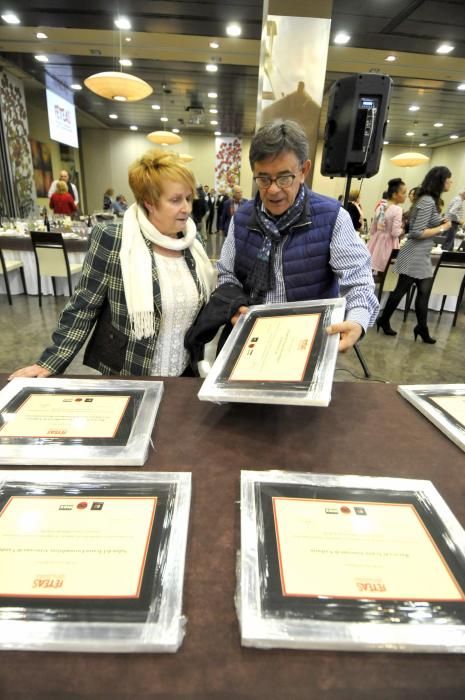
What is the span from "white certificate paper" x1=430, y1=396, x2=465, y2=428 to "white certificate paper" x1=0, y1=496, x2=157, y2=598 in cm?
69

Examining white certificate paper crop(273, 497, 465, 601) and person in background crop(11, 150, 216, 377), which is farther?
person in background crop(11, 150, 216, 377)

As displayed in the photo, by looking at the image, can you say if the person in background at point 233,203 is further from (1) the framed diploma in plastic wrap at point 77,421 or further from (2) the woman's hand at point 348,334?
(1) the framed diploma in plastic wrap at point 77,421

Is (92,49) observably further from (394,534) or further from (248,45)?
(394,534)

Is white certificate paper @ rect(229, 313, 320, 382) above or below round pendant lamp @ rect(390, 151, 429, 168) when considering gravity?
below

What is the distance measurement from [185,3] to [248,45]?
1567 mm

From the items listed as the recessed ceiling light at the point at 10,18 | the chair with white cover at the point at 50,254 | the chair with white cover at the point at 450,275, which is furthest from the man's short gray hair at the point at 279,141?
the recessed ceiling light at the point at 10,18

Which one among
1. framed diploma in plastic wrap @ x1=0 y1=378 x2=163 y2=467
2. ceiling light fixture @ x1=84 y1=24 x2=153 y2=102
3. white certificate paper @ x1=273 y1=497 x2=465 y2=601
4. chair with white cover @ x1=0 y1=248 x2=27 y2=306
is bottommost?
chair with white cover @ x1=0 y1=248 x2=27 y2=306

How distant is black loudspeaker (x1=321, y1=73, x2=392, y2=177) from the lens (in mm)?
2291

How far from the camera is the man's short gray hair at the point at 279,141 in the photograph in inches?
46.2

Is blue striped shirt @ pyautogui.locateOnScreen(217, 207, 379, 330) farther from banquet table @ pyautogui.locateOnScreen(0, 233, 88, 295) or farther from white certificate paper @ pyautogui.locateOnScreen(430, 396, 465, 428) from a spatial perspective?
banquet table @ pyautogui.locateOnScreen(0, 233, 88, 295)

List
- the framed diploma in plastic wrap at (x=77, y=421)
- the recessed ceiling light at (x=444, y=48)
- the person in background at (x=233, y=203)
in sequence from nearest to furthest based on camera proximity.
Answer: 1. the framed diploma in plastic wrap at (x=77, y=421)
2. the recessed ceiling light at (x=444, y=48)
3. the person in background at (x=233, y=203)

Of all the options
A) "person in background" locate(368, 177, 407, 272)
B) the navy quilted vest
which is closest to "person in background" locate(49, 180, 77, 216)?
"person in background" locate(368, 177, 407, 272)

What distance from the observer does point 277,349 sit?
912mm

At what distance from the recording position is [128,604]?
0.45m
